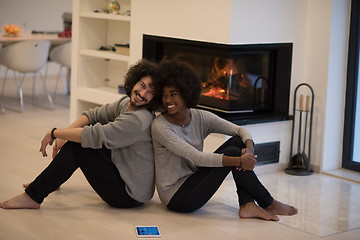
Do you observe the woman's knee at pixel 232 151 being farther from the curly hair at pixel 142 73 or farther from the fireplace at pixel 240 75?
the fireplace at pixel 240 75

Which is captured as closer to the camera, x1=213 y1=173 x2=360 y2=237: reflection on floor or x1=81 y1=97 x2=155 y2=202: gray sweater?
x1=81 y1=97 x2=155 y2=202: gray sweater

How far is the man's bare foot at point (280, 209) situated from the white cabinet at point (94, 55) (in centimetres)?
228

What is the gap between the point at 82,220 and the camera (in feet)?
11.2

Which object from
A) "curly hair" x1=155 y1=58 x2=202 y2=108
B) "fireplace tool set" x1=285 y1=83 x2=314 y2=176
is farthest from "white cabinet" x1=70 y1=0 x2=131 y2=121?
"curly hair" x1=155 y1=58 x2=202 y2=108

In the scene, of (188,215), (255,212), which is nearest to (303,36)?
(255,212)

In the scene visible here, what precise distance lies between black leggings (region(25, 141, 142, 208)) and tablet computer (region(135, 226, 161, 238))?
0.30 metres

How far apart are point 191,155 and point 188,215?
468 mm

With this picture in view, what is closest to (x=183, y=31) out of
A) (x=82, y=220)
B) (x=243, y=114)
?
(x=243, y=114)

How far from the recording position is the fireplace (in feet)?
14.7

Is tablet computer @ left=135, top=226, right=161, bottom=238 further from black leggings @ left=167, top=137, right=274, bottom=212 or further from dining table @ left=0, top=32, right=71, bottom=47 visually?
dining table @ left=0, top=32, right=71, bottom=47

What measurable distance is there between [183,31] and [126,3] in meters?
1.22

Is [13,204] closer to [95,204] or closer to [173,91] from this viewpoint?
Answer: [95,204]

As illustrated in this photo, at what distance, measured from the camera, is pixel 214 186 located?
3.41 metres

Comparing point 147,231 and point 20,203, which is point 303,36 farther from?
point 20,203
